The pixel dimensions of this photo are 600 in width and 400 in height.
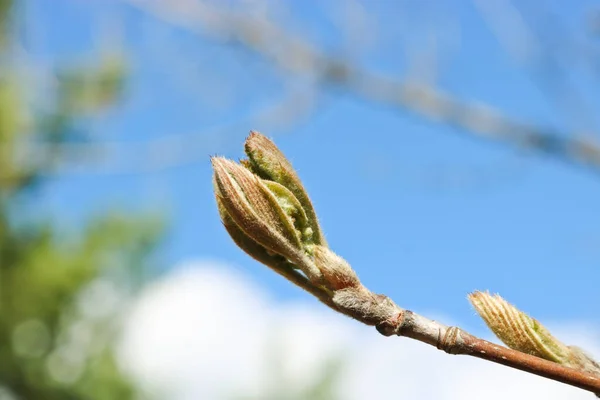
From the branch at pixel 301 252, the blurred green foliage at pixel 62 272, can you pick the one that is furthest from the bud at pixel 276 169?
the blurred green foliage at pixel 62 272

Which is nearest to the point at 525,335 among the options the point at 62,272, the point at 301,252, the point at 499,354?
the point at 499,354

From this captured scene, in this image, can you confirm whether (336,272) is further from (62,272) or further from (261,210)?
(62,272)

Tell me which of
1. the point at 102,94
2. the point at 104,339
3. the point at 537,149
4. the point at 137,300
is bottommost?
the point at 104,339

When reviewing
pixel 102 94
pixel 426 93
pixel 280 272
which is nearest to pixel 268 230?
pixel 280 272

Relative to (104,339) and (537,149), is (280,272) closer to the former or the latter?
(537,149)

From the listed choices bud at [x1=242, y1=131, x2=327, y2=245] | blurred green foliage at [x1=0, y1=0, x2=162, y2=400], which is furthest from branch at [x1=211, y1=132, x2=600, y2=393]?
blurred green foliage at [x1=0, y1=0, x2=162, y2=400]

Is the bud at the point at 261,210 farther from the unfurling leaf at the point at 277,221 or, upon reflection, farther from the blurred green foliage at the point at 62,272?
the blurred green foliage at the point at 62,272
